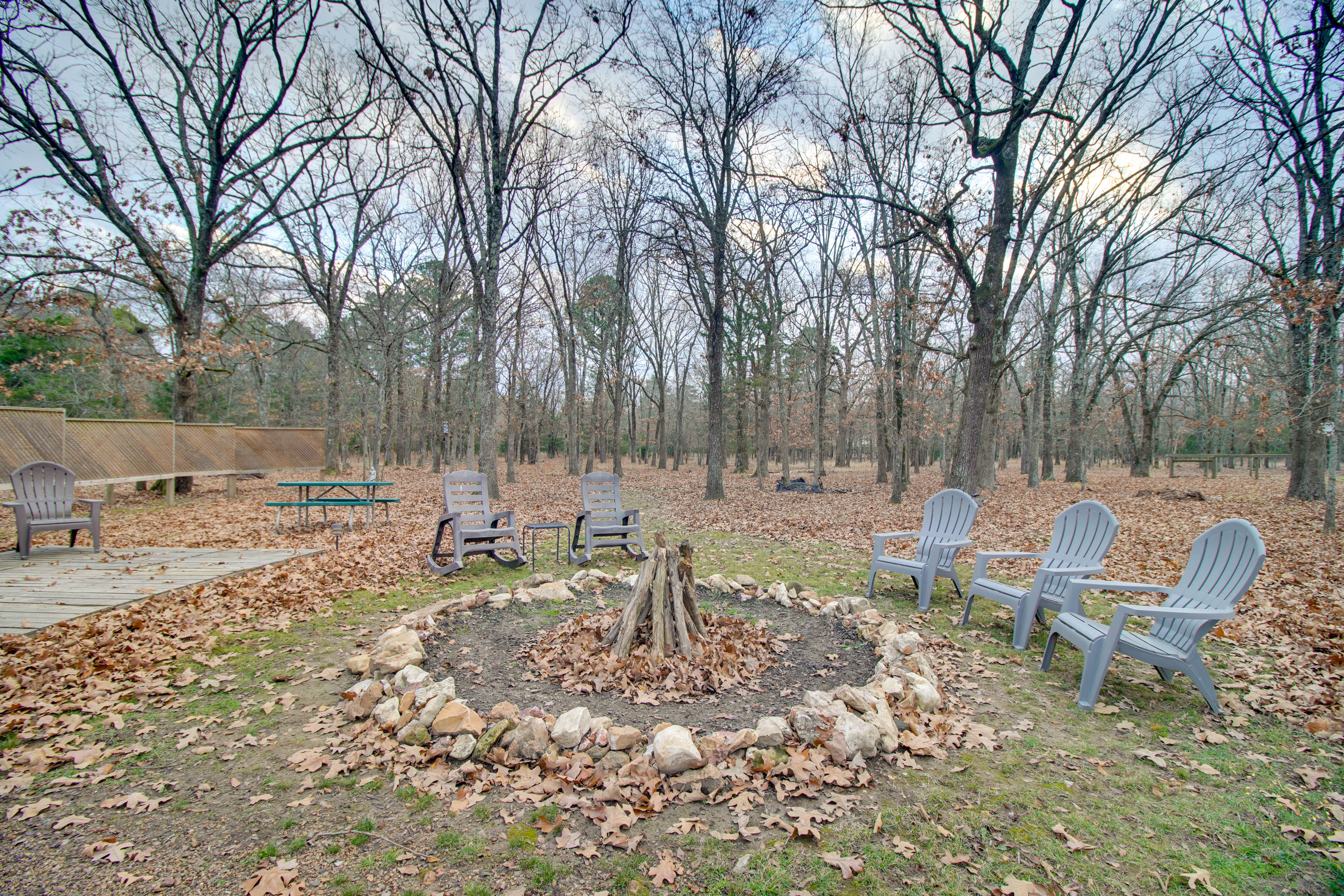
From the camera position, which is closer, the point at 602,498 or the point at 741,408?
the point at 602,498

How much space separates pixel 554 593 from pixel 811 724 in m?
3.26

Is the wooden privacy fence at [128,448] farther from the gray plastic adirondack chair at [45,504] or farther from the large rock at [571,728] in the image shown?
the large rock at [571,728]

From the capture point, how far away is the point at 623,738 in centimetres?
277

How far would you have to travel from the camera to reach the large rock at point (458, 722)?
2.89m

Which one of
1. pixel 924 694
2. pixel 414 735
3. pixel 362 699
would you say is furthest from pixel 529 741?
pixel 924 694

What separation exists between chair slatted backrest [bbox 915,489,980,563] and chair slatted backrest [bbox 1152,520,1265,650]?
1.74 m

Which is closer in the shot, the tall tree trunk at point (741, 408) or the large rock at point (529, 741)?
the large rock at point (529, 741)

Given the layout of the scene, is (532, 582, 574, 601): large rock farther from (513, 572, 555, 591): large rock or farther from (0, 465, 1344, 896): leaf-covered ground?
(0, 465, 1344, 896): leaf-covered ground

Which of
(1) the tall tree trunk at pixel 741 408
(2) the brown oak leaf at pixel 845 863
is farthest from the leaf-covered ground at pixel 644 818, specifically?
(1) the tall tree trunk at pixel 741 408

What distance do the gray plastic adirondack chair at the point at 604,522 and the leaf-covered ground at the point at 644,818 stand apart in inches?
80.2

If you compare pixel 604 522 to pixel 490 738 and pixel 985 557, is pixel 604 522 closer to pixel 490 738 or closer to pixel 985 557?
pixel 985 557

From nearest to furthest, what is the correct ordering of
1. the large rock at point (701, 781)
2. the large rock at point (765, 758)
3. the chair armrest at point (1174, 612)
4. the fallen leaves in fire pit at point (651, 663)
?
the large rock at point (701, 781) < the large rock at point (765, 758) < the chair armrest at point (1174, 612) < the fallen leaves in fire pit at point (651, 663)

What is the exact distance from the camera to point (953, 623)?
16.7 feet

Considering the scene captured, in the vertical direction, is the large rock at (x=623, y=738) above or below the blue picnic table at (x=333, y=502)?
below
